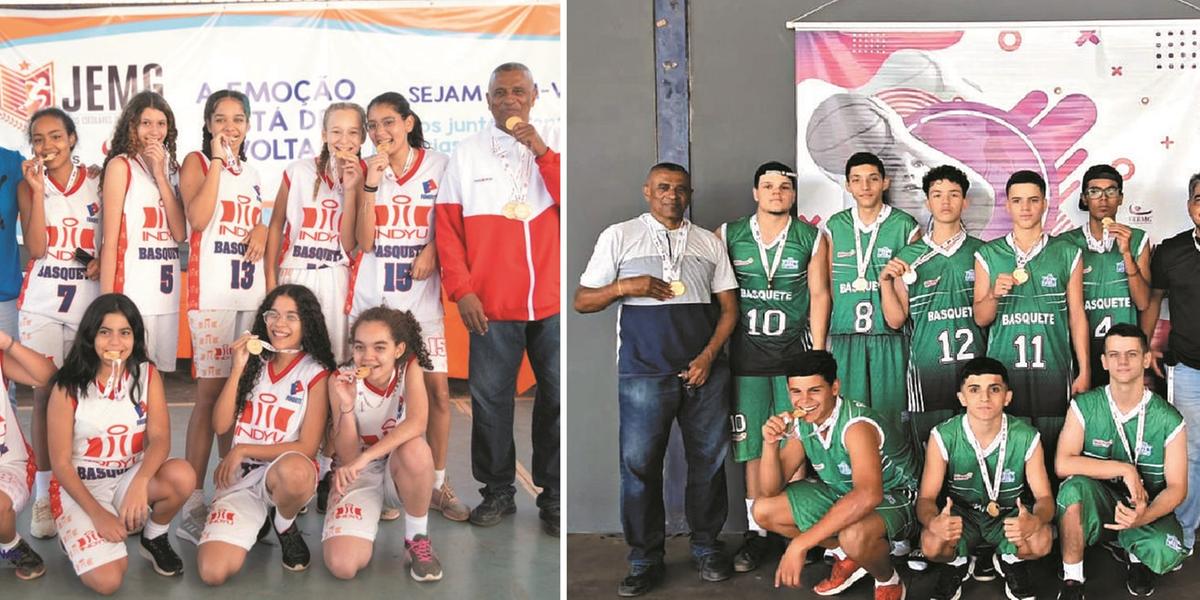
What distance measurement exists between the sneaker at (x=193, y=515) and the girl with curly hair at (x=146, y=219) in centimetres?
47

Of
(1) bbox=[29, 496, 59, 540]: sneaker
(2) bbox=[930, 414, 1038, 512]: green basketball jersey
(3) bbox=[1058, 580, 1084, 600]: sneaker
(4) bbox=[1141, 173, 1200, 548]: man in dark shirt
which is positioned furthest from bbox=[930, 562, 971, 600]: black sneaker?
(1) bbox=[29, 496, 59, 540]: sneaker

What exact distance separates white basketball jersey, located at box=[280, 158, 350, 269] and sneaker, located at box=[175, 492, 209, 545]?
87 centimetres

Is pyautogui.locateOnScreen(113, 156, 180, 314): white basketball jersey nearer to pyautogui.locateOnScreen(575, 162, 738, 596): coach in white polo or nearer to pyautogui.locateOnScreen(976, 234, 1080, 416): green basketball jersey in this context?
pyautogui.locateOnScreen(575, 162, 738, 596): coach in white polo

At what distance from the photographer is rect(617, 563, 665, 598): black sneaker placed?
4.14 meters

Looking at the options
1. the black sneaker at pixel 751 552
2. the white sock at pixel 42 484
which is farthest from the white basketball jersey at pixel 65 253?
the black sneaker at pixel 751 552

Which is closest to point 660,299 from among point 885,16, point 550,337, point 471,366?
point 550,337

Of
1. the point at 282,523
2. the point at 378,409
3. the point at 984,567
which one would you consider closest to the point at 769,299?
the point at 984,567

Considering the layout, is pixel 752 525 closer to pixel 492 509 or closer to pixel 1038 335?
pixel 492 509

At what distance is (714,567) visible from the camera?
4.27 meters

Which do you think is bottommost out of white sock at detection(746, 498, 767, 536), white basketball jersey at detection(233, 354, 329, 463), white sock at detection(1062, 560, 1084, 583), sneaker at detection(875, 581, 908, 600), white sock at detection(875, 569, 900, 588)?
sneaker at detection(875, 581, 908, 600)

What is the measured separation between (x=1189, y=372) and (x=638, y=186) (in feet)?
7.36

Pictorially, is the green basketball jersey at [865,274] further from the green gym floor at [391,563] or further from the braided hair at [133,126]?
the braided hair at [133,126]

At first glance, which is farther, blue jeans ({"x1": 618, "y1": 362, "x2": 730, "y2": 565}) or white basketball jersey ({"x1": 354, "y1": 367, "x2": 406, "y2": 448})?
blue jeans ({"x1": 618, "y1": 362, "x2": 730, "y2": 565})

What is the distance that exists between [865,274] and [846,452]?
749 mm
